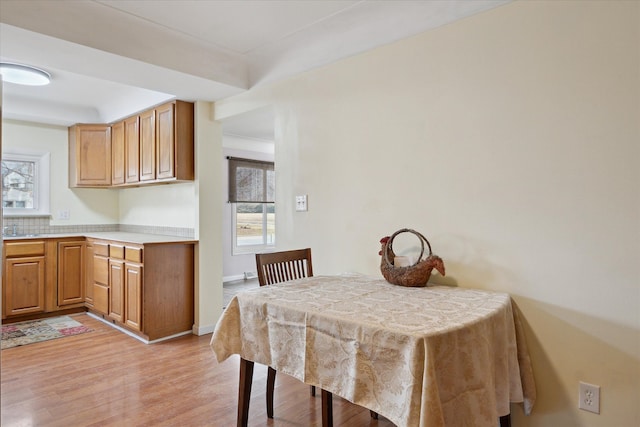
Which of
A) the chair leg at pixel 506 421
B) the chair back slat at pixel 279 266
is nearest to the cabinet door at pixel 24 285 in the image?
the chair back slat at pixel 279 266

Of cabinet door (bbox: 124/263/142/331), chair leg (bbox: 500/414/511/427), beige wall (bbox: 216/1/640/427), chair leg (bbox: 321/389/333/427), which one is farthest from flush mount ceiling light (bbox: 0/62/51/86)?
chair leg (bbox: 500/414/511/427)

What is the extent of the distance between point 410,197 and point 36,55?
2550 millimetres

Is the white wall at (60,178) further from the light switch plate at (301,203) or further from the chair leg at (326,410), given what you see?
the chair leg at (326,410)

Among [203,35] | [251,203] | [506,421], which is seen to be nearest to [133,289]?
[203,35]

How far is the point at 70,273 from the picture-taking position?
438cm

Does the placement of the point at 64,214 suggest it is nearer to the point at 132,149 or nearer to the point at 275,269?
the point at 132,149

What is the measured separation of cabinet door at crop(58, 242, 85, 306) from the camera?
14.2 ft

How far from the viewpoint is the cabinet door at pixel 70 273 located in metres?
4.32

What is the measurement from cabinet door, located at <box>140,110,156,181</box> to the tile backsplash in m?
0.61

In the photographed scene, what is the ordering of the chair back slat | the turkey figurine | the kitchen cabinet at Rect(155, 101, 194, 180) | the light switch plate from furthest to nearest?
1. the kitchen cabinet at Rect(155, 101, 194, 180)
2. the light switch plate
3. the chair back slat
4. the turkey figurine

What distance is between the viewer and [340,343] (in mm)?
1544

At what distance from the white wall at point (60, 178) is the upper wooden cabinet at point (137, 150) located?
0.10 m

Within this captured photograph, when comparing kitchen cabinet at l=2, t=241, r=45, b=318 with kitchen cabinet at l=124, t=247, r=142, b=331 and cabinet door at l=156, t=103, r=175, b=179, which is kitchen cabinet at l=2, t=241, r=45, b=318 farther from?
cabinet door at l=156, t=103, r=175, b=179

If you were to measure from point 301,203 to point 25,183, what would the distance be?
3.63 meters
